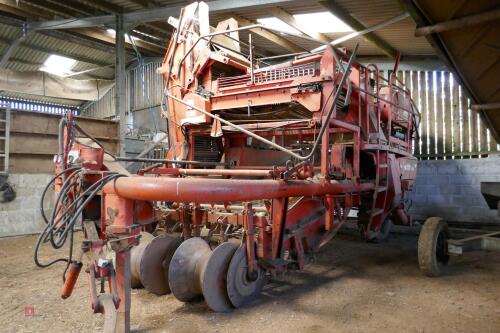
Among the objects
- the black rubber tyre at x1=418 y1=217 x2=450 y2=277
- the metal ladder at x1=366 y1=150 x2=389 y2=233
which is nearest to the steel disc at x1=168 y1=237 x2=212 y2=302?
the black rubber tyre at x1=418 y1=217 x2=450 y2=277

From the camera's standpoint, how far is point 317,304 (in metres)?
3.29

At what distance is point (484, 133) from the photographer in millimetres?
7746

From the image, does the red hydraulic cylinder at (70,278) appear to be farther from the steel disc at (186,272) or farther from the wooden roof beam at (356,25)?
the wooden roof beam at (356,25)

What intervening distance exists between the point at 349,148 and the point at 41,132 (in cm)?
614

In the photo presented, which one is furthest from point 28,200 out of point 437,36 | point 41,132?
point 437,36

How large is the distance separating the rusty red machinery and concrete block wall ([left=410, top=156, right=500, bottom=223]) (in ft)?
7.51

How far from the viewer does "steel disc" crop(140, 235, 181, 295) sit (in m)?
3.27

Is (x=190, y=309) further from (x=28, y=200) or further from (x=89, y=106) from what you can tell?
(x=89, y=106)

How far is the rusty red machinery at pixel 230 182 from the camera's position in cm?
247

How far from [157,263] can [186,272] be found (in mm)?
374

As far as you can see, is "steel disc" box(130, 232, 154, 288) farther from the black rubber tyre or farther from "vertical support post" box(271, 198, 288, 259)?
the black rubber tyre

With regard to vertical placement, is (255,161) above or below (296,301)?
above

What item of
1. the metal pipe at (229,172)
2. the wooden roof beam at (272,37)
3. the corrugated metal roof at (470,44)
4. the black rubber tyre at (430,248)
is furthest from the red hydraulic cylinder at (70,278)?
the wooden roof beam at (272,37)

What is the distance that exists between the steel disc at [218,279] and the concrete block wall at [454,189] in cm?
621
